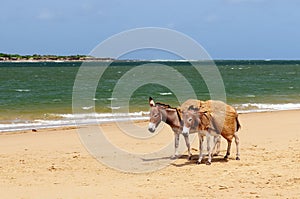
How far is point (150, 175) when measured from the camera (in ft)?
35.7

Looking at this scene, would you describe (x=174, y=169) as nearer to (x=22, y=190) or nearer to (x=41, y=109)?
(x=22, y=190)

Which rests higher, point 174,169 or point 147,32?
point 147,32

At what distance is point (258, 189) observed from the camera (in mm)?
9453

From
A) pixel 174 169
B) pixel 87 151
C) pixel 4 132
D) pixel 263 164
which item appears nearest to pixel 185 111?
pixel 174 169

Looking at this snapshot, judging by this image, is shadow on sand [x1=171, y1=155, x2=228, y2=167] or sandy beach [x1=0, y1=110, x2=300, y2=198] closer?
sandy beach [x1=0, y1=110, x2=300, y2=198]

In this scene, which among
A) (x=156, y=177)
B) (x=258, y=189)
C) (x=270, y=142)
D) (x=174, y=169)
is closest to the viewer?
(x=258, y=189)

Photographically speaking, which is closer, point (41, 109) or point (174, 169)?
point (174, 169)

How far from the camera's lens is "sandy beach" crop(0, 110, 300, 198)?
9.40 m

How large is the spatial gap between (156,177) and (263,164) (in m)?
2.70

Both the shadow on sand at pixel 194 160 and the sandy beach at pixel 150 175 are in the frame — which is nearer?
the sandy beach at pixel 150 175

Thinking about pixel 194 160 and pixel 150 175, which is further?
pixel 194 160

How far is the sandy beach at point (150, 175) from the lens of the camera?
9.40 m

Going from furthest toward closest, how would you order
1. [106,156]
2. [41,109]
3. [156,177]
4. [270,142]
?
1. [41,109]
2. [270,142]
3. [106,156]
4. [156,177]

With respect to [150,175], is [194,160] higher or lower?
higher
